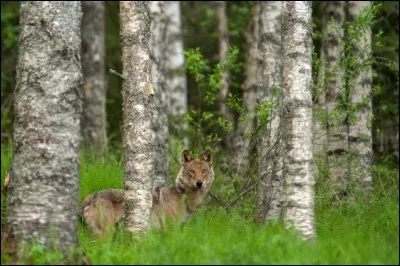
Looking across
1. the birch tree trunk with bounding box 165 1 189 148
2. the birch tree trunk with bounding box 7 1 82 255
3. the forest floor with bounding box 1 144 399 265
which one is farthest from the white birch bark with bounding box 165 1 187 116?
the birch tree trunk with bounding box 7 1 82 255

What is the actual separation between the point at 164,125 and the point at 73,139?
858 centimetres

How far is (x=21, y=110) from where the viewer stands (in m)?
8.73

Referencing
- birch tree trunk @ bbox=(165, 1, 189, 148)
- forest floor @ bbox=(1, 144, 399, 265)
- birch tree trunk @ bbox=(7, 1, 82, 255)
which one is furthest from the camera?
birch tree trunk @ bbox=(165, 1, 189, 148)

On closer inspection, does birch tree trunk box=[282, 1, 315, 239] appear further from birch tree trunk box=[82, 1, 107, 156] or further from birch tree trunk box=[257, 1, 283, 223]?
birch tree trunk box=[82, 1, 107, 156]

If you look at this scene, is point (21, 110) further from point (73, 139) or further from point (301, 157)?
point (301, 157)

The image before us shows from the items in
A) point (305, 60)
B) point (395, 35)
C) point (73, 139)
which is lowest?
point (73, 139)

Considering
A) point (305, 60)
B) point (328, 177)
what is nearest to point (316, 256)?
point (305, 60)

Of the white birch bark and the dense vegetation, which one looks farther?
the white birch bark

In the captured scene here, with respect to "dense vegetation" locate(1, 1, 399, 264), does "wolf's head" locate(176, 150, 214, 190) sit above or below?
above

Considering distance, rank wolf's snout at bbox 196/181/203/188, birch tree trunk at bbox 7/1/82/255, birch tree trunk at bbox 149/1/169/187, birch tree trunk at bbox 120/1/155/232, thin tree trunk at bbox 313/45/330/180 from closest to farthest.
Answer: birch tree trunk at bbox 7/1/82/255 < birch tree trunk at bbox 120/1/155/232 < thin tree trunk at bbox 313/45/330/180 < wolf's snout at bbox 196/181/203/188 < birch tree trunk at bbox 149/1/169/187

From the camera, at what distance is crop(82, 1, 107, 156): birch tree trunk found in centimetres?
2369

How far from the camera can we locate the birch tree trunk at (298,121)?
9.03 metres

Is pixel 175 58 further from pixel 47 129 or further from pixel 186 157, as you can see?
pixel 47 129

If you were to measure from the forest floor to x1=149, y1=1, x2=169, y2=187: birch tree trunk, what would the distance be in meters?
5.17
